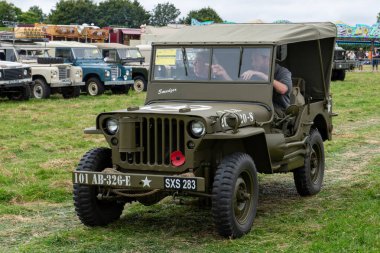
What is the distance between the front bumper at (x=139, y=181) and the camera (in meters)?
5.70

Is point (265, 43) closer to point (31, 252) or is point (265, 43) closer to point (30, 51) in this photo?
point (31, 252)

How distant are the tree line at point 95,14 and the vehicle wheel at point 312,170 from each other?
86482 mm

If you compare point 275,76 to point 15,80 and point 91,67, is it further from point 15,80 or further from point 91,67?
point 91,67

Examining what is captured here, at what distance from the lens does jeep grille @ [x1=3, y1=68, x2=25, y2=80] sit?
62.8 feet

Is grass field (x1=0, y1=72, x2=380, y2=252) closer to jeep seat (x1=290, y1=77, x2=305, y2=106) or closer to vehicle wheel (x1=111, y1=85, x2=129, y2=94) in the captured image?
jeep seat (x1=290, y1=77, x2=305, y2=106)

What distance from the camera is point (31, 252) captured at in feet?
18.2

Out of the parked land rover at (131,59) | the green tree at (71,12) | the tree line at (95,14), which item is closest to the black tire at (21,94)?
the parked land rover at (131,59)

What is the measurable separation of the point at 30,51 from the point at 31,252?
56.1ft

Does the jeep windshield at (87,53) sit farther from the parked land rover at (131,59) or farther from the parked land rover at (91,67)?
the parked land rover at (131,59)

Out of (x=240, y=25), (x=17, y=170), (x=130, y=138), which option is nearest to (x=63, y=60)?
(x=17, y=170)

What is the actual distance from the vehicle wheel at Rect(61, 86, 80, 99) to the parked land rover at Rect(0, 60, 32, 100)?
171 centimetres

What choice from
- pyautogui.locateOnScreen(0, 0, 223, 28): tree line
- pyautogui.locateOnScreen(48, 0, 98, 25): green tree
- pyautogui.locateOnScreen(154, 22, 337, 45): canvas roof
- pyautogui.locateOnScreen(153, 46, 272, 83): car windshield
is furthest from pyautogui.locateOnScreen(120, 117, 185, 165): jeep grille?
pyautogui.locateOnScreen(48, 0, 98, 25): green tree

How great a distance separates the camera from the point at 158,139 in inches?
235

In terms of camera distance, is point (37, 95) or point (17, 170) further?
point (37, 95)
